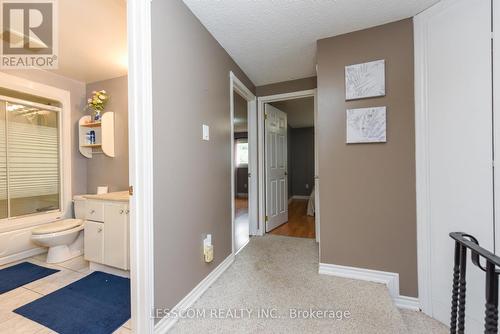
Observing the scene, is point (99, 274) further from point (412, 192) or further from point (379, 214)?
point (412, 192)

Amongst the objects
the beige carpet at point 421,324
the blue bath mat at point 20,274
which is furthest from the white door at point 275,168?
the blue bath mat at point 20,274

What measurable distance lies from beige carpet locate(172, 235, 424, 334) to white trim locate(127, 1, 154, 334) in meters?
0.33

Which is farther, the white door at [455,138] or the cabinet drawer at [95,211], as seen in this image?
the cabinet drawer at [95,211]

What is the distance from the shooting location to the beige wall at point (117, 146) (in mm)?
2762

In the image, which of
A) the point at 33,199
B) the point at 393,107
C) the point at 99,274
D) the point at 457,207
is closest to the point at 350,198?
the point at 457,207

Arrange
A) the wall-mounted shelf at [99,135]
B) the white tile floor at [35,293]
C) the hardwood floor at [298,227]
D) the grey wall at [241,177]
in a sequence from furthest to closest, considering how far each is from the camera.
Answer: the grey wall at [241,177] < the hardwood floor at [298,227] < the wall-mounted shelf at [99,135] < the white tile floor at [35,293]

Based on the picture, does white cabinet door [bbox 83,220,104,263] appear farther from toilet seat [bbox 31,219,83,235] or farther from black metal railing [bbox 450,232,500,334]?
black metal railing [bbox 450,232,500,334]

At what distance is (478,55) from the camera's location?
1.33m

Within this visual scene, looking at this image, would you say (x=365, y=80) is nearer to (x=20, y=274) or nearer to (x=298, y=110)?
(x=298, y=110)

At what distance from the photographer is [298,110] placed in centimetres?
471

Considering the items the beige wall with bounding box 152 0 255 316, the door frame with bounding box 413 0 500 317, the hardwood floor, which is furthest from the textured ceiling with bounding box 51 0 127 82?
the hardwood floor

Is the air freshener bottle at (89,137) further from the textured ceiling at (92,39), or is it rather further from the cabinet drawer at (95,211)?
the cabinet drawer at (95,211)

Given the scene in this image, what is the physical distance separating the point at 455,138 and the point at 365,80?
0.79m

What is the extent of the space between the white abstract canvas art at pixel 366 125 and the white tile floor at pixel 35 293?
89.1 inches
